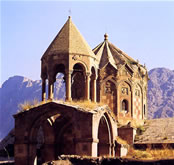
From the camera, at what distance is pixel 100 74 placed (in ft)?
95.7

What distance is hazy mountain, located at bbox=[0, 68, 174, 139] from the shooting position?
109938 mm

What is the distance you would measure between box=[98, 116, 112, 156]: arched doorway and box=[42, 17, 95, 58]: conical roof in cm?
385

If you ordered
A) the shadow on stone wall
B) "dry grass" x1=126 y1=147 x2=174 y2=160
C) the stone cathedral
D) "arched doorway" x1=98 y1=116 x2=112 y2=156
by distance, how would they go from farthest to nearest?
1. "arched doorway" x1=98 y1=116 x2=112 y2=156
2. the stone cathedral
3. "dry grass" x1=126 y1=147 x2=174 y2=160
4. the shadow on stone wall

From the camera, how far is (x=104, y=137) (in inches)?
1000

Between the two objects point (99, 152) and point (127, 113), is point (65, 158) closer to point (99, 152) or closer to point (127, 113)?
point (99, 152)

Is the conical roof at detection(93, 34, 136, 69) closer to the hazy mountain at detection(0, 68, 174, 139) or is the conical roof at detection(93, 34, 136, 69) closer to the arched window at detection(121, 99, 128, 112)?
the arched window at detection(121, 99, 128, 112)

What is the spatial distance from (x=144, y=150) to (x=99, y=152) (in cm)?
269

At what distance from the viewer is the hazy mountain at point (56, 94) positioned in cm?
10994

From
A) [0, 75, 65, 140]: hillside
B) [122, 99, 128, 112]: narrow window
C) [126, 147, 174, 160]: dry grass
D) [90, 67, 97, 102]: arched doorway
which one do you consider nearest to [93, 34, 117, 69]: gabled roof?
[122, 99, 128, 112]: narrow window

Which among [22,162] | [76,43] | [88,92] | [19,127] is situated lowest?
[22,162]

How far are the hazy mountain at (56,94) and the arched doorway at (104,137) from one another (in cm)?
7718

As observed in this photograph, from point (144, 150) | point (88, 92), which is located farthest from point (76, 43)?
point (144, 150)

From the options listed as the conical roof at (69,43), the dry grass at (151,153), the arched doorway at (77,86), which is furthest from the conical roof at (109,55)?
the dry grass at (151,153)

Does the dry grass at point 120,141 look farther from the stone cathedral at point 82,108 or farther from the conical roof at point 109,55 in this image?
the conical roof at point 109,55
